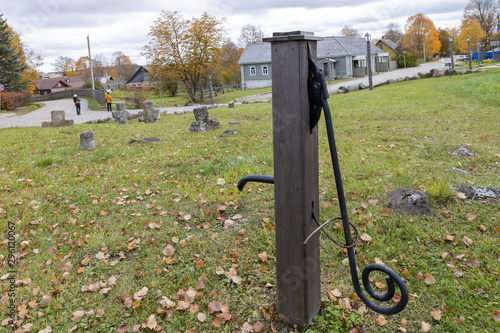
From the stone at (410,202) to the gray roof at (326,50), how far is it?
143 feet

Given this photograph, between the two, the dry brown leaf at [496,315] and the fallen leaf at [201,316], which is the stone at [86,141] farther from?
the dry brown leaf at [496,315]

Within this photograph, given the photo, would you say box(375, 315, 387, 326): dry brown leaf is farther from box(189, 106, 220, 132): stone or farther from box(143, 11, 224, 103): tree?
box(143, 11, 224, 103): tree

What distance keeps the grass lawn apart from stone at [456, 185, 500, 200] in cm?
14

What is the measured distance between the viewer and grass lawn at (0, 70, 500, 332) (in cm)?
283

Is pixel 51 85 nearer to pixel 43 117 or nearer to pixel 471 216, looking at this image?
pixel 43 117

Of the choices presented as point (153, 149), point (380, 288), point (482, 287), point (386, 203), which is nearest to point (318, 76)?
point (380, 288)

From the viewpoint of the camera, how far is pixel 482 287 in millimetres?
2863

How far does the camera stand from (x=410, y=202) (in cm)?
409

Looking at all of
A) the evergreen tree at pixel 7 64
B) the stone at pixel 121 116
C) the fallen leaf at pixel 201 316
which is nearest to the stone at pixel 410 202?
the fallen leaf at pixel 201 316

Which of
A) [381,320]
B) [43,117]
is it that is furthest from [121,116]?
[381,320]

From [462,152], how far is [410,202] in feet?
9.36

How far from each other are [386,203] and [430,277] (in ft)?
4.49

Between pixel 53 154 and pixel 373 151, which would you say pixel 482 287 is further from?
pixel 53 154

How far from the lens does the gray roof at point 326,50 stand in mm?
46281
